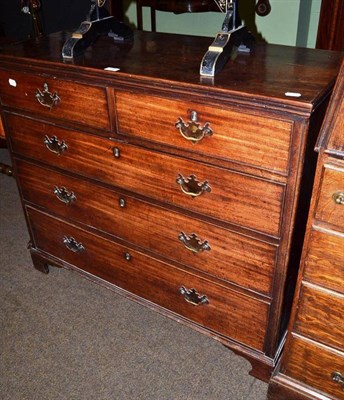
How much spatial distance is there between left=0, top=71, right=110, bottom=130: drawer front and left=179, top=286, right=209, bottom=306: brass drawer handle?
65cm

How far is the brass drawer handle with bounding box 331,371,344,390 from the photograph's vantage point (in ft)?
4.25

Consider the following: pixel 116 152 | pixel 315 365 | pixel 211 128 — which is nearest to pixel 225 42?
pixel 211 128

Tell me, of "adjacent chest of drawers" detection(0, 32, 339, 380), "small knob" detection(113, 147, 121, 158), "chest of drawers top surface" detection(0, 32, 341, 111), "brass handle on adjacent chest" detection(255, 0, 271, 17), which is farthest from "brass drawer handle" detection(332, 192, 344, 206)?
"brass handle on adjacent chest" detection(255, 0, 271, 17)

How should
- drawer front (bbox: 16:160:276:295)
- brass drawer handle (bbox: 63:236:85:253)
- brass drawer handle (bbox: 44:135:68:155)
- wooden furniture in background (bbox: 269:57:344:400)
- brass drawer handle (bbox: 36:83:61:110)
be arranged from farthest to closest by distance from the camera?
brass drawer handle (bbox: 63:236:85:253)
brass drawer handle (bbox: 44:135:68:155)
brass drawer handle (bbox: 36:83:61:110)
drawer front (bbox: 16:160:276:295)
wooden furniture in background (bbox: 269:57:344:400)

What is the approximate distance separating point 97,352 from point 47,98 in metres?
0.99

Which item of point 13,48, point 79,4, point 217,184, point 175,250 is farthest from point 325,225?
point 79,4

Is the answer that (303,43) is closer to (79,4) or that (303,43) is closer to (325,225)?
(79,4)

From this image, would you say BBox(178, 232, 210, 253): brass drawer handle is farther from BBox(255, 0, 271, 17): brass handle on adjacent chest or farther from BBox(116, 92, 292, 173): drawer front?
BBox(255, 0, 271, 17): brass handle on adjacent chest

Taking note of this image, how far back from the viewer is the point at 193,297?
157 centimetres

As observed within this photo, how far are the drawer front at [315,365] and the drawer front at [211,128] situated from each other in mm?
572

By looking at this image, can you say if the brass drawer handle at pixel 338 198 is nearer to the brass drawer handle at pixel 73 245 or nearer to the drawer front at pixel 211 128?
the drawer front at pixel 211 128

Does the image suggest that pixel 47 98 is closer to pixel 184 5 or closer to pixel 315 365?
pixel 315 365

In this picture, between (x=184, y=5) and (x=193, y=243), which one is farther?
(x=184, y=5)

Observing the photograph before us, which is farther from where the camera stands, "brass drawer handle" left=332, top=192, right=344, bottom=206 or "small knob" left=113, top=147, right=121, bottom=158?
"small knob" left=113, top=147, right=121, bottom=158
